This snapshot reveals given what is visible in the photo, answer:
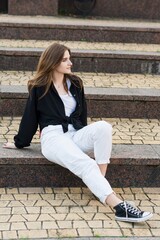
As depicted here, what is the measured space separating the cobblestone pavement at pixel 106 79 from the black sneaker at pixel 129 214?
277 centimetres

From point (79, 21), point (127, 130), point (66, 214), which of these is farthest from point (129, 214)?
point (79, 21)

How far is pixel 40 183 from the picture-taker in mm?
4574

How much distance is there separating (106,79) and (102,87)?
0.66 metres

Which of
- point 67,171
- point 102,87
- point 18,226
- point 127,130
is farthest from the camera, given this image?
point 102,87

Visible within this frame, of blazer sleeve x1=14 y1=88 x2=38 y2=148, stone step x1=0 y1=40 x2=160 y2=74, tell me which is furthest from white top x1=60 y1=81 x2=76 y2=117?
stone step x1=0 y1=40 x2=160 y2=74

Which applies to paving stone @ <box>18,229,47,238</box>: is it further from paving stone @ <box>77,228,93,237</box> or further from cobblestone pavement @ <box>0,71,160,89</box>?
cobblestone pavement @ <box>0,71,160,89</box>

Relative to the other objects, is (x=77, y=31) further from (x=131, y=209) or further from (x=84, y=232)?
(x=84, y=232)

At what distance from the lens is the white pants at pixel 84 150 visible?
4.07m

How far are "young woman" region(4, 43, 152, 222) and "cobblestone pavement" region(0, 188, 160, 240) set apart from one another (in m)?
0.17

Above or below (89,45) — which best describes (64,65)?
above

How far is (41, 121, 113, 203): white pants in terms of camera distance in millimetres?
4066

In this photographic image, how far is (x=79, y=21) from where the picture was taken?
389 inches

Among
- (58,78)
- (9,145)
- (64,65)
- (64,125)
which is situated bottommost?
(9,145)

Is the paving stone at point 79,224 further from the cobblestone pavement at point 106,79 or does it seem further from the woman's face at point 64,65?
the cobblestone pavement at point 106,79
